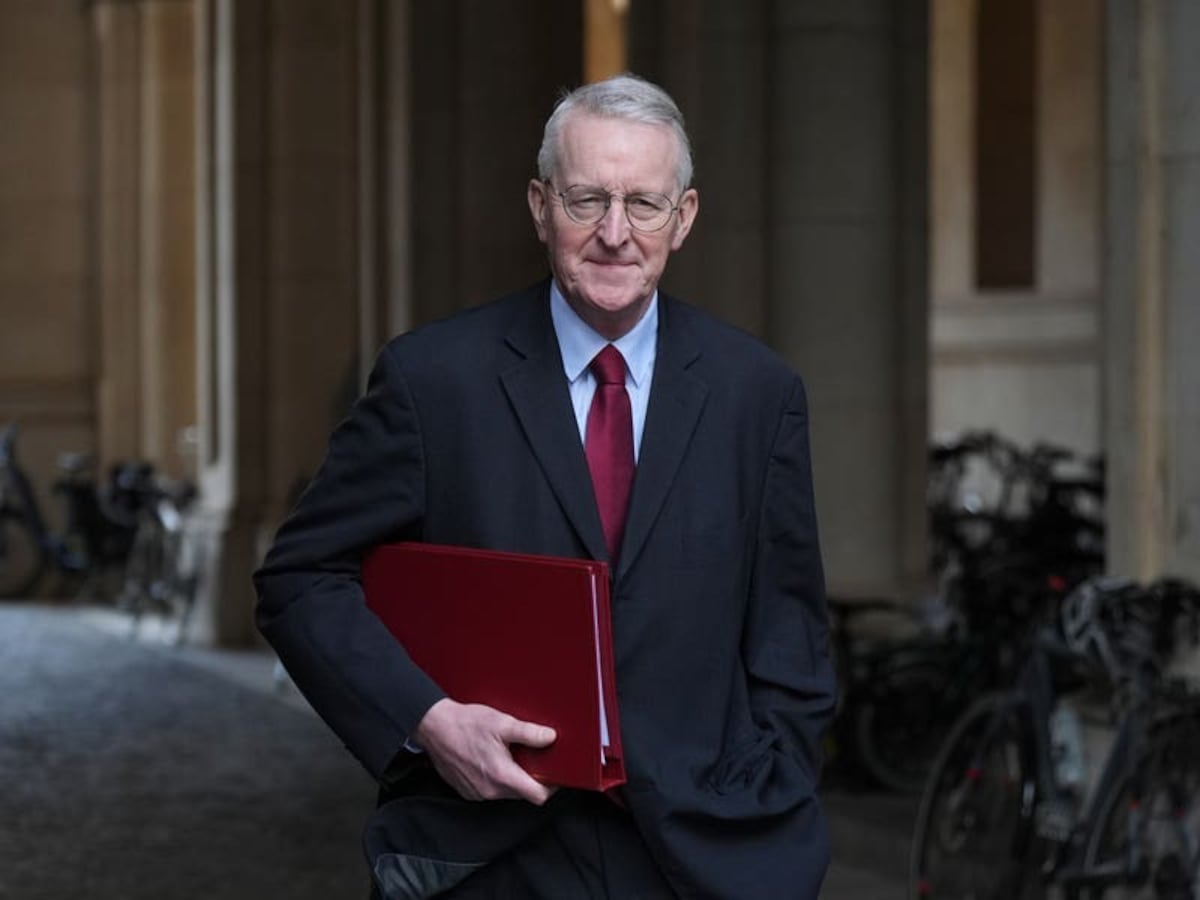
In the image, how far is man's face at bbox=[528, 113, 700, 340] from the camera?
3.03 meters

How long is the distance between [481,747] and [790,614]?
48cm

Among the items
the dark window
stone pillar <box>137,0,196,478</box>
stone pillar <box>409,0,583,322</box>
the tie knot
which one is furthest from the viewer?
the dark window

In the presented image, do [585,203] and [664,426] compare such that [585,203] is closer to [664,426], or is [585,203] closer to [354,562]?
[664,426]

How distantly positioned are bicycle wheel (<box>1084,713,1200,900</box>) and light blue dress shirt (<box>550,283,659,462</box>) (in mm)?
3531

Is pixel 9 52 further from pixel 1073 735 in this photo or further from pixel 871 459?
pixel 1073 735

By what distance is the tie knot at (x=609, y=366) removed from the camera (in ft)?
10.3

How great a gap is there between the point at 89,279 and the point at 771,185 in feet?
39.4

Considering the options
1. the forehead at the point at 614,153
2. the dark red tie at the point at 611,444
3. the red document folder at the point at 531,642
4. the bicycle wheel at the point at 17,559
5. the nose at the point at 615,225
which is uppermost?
the forehead at the point at 614,153

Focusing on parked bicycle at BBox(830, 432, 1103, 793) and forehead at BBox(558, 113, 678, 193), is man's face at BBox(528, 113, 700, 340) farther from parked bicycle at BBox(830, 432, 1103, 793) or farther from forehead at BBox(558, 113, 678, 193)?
parked bicycle at BBox(830, 432, 1103, 793)

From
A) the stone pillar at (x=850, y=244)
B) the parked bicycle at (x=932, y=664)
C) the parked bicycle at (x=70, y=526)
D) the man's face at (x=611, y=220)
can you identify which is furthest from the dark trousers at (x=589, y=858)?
the parked bicycle at (x=70, y=526)

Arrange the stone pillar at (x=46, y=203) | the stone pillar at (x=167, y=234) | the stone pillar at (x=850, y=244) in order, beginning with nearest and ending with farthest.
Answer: the stone pillar at (x=850, y=244) < the stone pillar at (x=167, y=234) < the stone pillar at (x=46, y=203)

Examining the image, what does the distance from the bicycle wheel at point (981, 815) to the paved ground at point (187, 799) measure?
0.66 m

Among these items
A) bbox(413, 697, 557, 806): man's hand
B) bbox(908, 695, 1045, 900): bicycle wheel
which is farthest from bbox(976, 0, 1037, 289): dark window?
bbox(413, 697, 557, 806): man's hand

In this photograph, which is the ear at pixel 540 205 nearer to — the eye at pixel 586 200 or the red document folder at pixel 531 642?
the eye at pixel 586 200
